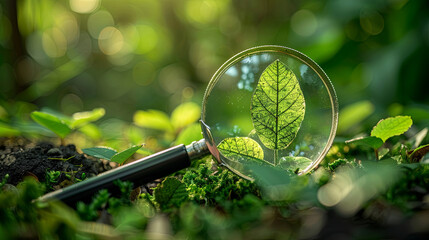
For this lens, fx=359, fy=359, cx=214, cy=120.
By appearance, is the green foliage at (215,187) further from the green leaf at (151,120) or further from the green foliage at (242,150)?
the green leaf at (151,120)

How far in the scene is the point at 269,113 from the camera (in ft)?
2.23

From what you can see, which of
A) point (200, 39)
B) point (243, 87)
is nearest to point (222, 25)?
point (200, 39)

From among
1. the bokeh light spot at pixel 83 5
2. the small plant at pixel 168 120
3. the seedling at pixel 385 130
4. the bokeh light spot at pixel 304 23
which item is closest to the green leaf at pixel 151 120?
the small plant at pixel 168 120

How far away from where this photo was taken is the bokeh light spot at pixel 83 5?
8.71 feet

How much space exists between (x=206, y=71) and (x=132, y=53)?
62 cm

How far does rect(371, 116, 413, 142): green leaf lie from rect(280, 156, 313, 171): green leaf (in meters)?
0.15

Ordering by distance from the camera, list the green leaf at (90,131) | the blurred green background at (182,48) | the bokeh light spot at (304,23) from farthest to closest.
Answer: the bokeh light spot at (304,23), the blurred green background at (182,48), the green leaf at (90,131)

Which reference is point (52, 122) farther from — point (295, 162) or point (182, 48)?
point (182, 48)

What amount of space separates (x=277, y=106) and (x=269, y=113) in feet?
0.07

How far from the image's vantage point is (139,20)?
280cm

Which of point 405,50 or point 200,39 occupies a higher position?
point 200,39

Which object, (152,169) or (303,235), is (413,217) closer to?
(303,235)

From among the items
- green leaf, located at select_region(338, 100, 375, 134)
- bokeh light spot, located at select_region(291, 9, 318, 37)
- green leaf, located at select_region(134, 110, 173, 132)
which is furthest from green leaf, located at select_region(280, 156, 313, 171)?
bokeh light spot, located at select_region(291, 9, 318, 37)

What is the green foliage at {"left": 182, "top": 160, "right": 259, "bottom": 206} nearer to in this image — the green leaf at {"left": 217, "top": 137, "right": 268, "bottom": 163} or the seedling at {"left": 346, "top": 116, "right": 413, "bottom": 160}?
the green leaf at {"left": 217, "top": 137, "right": 268, "bottom": 163}
